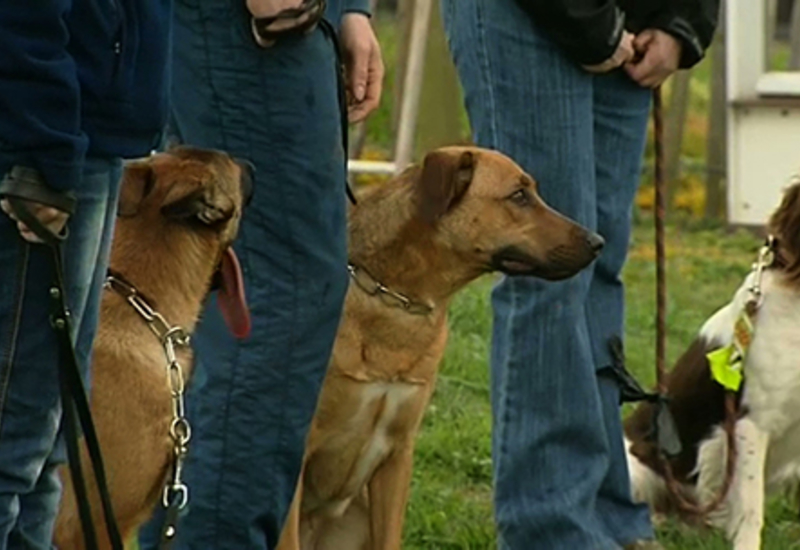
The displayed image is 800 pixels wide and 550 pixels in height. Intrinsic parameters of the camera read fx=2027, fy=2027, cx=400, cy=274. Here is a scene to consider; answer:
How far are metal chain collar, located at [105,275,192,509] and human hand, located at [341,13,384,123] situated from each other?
73cm

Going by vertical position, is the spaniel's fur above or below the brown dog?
below

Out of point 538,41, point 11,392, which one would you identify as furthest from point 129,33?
point 538,41

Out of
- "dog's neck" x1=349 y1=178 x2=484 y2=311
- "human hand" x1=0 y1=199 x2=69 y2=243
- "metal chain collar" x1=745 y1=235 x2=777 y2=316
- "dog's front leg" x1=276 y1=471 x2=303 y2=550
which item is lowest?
"dog's front leg" x1=276 y1=471 x2=303 y2=550

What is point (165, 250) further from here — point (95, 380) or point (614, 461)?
point (614, 461)

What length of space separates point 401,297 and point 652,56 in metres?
0.92

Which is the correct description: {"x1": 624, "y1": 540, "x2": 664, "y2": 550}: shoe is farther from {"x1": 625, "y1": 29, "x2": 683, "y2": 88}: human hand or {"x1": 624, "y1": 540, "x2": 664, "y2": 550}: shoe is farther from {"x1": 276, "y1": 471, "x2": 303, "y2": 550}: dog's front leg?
{"x1": 625, "y1": 29, "x2": 683, "y2": 88}: human hand

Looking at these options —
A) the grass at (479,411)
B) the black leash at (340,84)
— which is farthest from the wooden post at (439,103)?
the black leash at (340,84)

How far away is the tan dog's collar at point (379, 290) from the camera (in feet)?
17.5

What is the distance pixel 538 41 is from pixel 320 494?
1.39 metres

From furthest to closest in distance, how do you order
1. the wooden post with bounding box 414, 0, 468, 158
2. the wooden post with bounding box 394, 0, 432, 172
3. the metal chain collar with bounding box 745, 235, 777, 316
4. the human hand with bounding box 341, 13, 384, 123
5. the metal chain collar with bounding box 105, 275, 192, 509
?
the wooden post with bounding box 414, 0, 468, 158 → the wooden post with bounding box 394, 0, 432, 172 → the metal chain collar with bounding box 745, 235, 777, 316 → the human hand with bounding box 341, 13, 384, 123 → the metal chain collar with bounding box 105, 275, 192, 509

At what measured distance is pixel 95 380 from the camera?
3.96m

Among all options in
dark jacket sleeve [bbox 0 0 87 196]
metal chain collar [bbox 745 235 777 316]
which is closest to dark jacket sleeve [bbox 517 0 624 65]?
metal chain collar [bbox 745 235 777 316]

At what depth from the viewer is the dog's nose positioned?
5070mm

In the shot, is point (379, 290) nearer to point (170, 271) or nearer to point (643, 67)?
point (643, 67)
